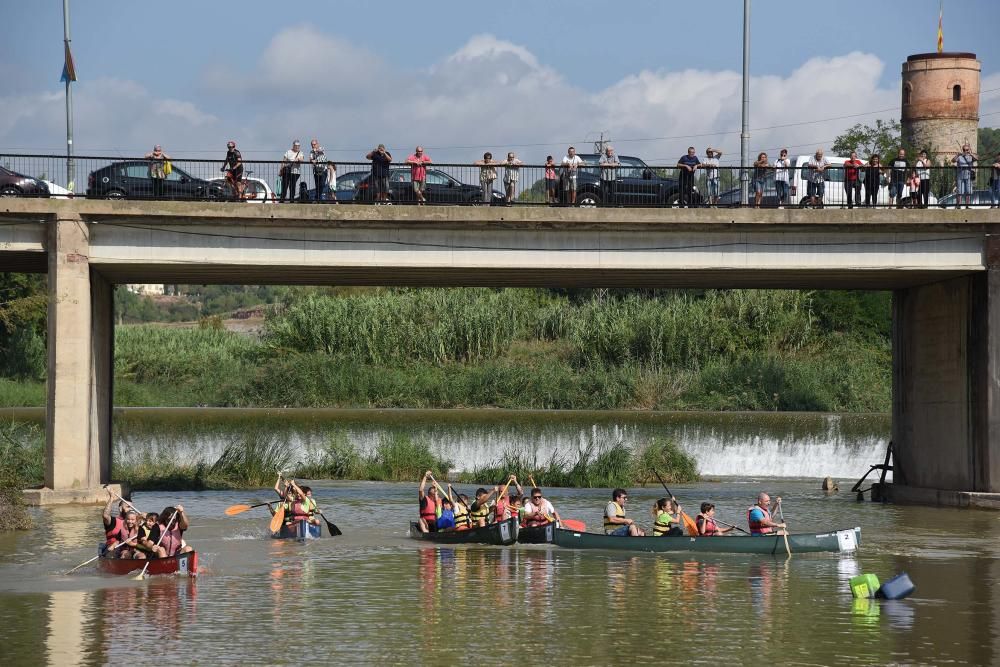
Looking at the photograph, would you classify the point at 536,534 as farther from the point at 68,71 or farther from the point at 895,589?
the point at 68,71

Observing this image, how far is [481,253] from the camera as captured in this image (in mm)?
32906

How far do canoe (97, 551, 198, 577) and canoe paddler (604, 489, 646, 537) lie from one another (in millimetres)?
7946

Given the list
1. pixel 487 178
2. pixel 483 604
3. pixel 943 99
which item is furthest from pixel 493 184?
pixel 943 99

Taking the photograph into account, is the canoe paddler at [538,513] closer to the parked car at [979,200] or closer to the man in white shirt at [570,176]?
the man in white shirt at [570,176]

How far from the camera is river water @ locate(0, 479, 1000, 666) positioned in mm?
16625

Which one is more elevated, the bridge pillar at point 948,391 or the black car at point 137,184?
the black car at point 137,184

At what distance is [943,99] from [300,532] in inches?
2945

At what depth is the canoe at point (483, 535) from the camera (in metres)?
27.5

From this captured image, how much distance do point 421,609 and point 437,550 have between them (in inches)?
284

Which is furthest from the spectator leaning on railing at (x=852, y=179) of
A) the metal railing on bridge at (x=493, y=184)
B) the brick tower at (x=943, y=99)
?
the brick tower at (x=943, y=99)

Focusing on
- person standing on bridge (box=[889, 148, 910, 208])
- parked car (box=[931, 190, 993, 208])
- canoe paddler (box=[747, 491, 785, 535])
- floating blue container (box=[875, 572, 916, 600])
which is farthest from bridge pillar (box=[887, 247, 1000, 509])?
floating blue container (box=[875, 572, 916, 600])

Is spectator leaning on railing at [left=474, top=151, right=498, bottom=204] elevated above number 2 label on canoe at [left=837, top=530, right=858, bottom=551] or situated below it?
above

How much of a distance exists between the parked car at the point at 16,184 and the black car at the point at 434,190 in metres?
7.25

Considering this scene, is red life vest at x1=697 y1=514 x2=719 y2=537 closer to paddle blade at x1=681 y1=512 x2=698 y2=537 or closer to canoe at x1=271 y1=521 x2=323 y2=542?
paddle blade at x1=681 y1=512 x2=698 y2=537
